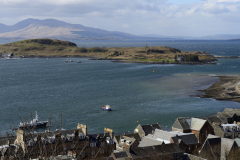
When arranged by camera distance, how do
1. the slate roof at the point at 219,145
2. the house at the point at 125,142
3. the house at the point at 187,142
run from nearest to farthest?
the slate roof at the point at 219,145 → the house at the point at 125,142 → the house at the point at 187,142

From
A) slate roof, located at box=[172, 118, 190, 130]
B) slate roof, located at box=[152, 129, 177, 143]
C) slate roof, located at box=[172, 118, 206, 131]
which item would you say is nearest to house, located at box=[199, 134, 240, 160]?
slate roof, located at box=[152, 129, 177, 143]

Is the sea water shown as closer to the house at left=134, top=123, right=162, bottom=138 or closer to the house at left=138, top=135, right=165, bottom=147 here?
the house at left=134, top=123, right=162, bottom=138

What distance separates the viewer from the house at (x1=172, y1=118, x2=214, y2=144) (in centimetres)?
4941

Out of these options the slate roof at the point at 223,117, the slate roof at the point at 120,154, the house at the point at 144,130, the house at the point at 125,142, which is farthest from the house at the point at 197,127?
the slate roof at the point at 120,154

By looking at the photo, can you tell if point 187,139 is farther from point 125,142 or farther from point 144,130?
point 125,142

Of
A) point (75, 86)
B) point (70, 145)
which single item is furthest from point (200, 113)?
point (75, 86)

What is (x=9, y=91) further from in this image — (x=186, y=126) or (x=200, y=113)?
(x=186, y=126)

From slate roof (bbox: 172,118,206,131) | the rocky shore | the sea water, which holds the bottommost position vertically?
the sea water

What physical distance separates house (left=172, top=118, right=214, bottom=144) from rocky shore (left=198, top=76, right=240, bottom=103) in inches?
1688

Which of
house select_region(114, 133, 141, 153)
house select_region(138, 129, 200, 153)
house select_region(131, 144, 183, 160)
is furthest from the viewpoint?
house select_region(138, 129, 200, 153)

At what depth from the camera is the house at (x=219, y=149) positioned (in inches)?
1577

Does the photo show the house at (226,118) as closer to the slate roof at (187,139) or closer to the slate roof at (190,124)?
the slate roof at (190,124)

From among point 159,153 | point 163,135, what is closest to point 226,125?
point 163,135

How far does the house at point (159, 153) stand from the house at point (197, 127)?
964 centimetres
